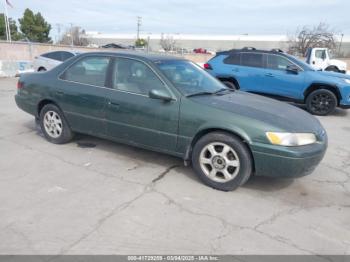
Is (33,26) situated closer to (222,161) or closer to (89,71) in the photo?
(89,71)

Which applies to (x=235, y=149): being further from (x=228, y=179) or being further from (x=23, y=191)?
(x=23, y=191)

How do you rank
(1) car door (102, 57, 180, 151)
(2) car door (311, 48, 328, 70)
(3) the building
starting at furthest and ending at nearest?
1. (3) the building
2. (2) car door (311, 48, 328, 70)
3. (1) car door (102, 57, 180, 151)

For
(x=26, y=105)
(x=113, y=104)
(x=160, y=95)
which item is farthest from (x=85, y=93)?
(x=26, y=105)

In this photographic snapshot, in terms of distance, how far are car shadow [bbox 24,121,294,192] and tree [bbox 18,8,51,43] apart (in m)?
51.2

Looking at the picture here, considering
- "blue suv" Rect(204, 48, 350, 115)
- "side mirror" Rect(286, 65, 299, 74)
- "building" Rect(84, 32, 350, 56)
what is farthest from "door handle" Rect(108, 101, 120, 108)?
"building" Rect(84, 32, 350, 56)

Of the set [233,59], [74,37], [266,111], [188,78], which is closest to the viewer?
[266,111]

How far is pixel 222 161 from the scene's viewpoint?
12.8ft

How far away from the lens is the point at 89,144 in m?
5.53

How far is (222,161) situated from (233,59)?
6.75 m

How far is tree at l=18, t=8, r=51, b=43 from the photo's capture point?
167ft

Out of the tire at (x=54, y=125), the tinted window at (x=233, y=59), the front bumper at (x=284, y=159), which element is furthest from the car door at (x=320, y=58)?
the tire at (x=54, y=125)

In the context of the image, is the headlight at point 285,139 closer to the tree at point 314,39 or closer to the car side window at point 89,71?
the car side window at point 89,71

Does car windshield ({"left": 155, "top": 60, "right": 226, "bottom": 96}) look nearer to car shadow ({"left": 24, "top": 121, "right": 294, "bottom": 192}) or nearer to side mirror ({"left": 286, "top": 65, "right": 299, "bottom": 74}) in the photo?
car shadow ({"left": 24, "top": 121, "right": 294, "bottom": 192})

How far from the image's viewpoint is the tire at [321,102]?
8.70 m
